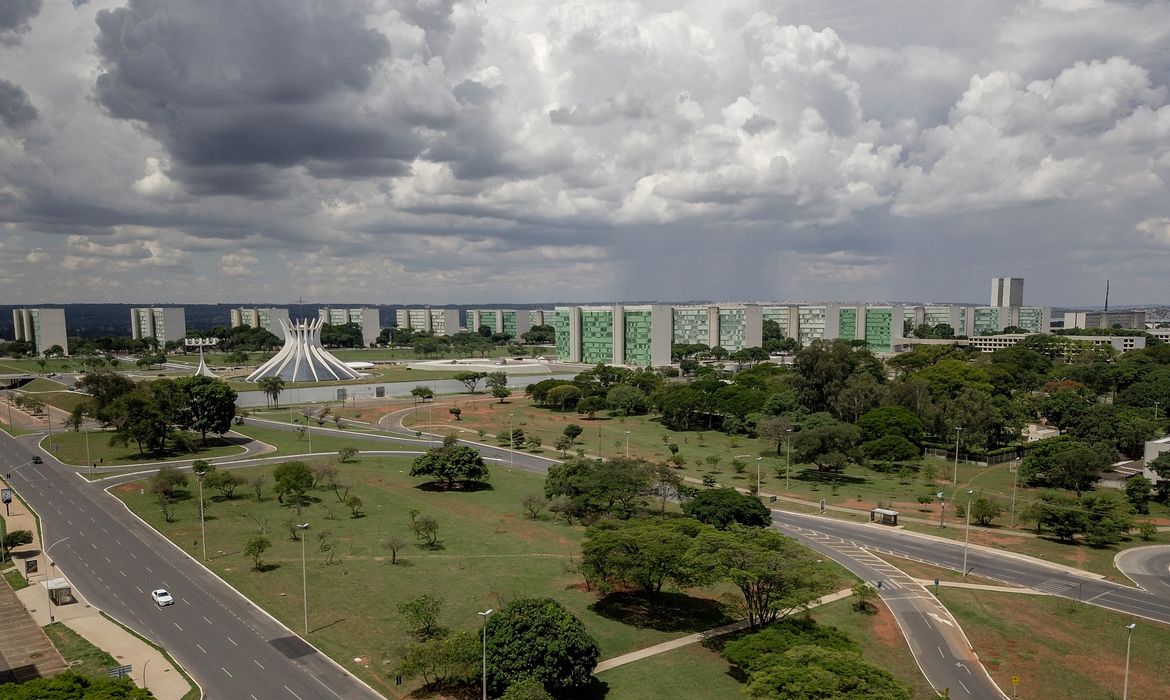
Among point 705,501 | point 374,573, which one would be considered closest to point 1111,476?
point 705,501

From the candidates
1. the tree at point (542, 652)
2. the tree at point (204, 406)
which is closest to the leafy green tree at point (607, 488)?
the tree at point (542, 652)

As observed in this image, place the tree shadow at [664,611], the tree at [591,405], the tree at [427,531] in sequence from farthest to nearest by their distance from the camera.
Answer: the tree at [591,405] < the tree at [427,531] < the tree shadow at [664,611]

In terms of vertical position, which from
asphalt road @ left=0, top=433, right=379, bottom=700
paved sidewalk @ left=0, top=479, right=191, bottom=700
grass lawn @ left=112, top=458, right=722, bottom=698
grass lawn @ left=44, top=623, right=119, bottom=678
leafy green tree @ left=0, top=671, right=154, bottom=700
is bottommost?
grass lawn @ left=112, top=458, right=722, bottom=698

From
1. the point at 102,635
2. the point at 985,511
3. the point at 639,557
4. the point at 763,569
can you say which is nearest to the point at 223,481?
the point at 102,635

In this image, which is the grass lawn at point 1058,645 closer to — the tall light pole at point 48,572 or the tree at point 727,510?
the tree at point 727,510

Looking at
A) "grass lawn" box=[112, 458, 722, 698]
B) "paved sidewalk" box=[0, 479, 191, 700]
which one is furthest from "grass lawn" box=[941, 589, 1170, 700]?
"paved sidewalk" box=[0, 479, 191, 700]

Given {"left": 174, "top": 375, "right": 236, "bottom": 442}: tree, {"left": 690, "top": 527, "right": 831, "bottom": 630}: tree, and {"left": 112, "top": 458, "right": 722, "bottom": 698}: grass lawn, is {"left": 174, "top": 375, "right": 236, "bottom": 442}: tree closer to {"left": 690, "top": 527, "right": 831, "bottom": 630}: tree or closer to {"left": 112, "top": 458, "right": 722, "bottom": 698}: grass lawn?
{"left": 112, "top": 458, "right": 722, "bottom": 698}: grass lawn
